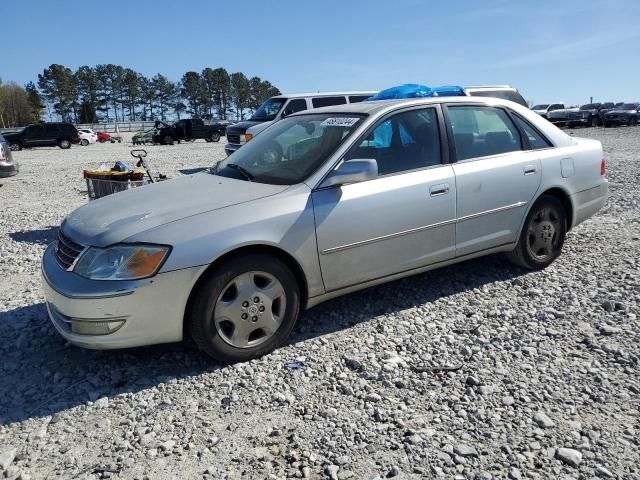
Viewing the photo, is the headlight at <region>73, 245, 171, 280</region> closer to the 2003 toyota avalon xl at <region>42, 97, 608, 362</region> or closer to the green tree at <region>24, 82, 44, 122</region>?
the 2003 toyota avalon xl at <region>42, 97, 608, 362</region>

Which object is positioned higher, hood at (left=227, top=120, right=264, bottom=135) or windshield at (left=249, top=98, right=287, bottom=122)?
windshield at (left=249, top=98, right=287, bottom=122)

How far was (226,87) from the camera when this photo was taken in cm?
9238

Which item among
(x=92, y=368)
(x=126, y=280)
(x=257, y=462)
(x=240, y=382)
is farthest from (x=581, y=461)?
(x=92, y=368)

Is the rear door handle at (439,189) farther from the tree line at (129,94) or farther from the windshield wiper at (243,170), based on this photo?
the tree line at (129,94)

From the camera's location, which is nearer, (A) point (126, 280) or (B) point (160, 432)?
(B) point (160, 432)

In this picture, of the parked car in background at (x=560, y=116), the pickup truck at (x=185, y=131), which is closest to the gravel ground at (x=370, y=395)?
the pickup truck at (x=185, y=131)

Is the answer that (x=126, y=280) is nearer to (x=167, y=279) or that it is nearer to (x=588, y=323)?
(x=167, y=279)

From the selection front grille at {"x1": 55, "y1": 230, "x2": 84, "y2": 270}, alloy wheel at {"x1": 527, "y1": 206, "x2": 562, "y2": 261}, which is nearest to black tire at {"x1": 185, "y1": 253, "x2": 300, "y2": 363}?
front grille at {"x1": 55, "y1": 230, "x2": 84, "y2": 270}

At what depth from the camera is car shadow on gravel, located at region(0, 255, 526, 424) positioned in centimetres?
301

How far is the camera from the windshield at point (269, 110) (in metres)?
14.7

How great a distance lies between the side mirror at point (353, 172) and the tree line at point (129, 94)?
7970 cm

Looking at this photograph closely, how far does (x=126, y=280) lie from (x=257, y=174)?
1.33 m

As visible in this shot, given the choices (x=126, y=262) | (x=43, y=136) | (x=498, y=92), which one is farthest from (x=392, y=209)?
(x=43, y=136)

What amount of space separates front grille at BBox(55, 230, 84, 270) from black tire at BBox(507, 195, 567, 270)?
351 cm
